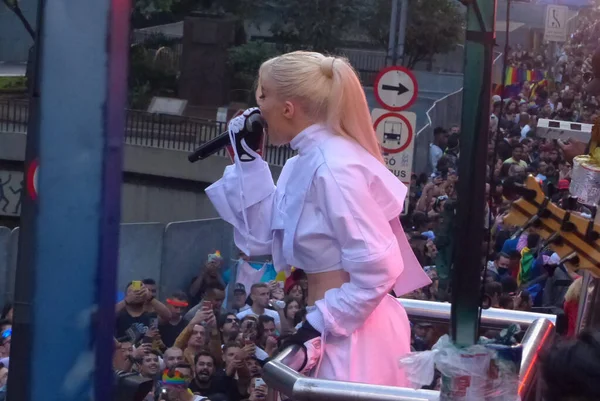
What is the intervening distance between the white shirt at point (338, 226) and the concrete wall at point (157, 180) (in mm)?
14786

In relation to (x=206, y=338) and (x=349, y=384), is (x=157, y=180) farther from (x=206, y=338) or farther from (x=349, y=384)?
(x=349, y=384)

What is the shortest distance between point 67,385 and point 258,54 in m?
20.4

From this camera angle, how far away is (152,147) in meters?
18.4

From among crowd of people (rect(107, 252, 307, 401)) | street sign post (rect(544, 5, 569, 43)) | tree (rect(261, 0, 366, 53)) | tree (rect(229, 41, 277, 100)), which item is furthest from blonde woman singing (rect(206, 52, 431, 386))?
tree (rect(261, 0, 366, 53))

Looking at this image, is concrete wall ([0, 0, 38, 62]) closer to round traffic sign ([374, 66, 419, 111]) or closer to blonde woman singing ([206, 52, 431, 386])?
round traffic sign ([374, 66, 419, 111])

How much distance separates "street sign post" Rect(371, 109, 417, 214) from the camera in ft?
33.2

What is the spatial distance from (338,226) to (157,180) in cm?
1641

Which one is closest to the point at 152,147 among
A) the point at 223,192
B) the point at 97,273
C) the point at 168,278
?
the point at 168,278

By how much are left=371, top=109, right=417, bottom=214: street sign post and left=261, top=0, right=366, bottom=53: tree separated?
465 inches

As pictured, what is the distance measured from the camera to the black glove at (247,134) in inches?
110

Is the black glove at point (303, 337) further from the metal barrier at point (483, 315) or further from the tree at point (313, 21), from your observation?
the tree at point (313, 21)

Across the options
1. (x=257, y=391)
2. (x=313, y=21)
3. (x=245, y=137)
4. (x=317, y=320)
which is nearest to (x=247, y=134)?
(x=245, y=137)

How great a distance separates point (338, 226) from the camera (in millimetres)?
2465

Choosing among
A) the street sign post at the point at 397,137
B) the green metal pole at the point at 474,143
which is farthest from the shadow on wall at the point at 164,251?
the green metal pole at the point at 474,143
